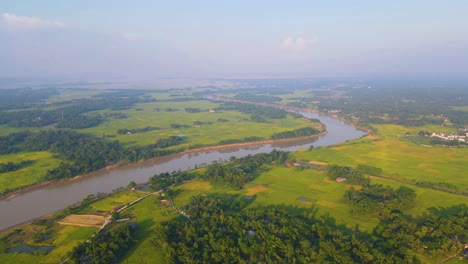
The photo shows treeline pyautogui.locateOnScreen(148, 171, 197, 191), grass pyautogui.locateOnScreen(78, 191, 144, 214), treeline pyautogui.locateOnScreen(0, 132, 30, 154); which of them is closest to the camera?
grass pyautogui.locateOnScreen(78, 191, 144, 214)

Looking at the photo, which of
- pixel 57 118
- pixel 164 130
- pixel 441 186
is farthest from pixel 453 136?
pixel 57 118

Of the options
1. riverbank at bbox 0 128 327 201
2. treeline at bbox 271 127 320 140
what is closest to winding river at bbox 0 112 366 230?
riverbank at bbox 0 128 327 201

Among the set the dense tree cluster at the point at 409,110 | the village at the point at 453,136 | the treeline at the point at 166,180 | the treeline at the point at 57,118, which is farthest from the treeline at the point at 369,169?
the treeline at the point at 57,118

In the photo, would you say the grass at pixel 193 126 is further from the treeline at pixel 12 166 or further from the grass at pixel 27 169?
the treeline at pixel 12 166

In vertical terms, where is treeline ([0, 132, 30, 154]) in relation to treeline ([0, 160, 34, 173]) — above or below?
A: above

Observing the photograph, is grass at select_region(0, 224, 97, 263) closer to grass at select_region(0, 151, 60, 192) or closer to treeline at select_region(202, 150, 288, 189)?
grass at select_region(0, 151, 60, 192)

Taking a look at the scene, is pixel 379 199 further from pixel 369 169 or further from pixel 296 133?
pixel 296 133

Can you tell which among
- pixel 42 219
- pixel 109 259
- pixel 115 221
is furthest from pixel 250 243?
pixel 42 219
